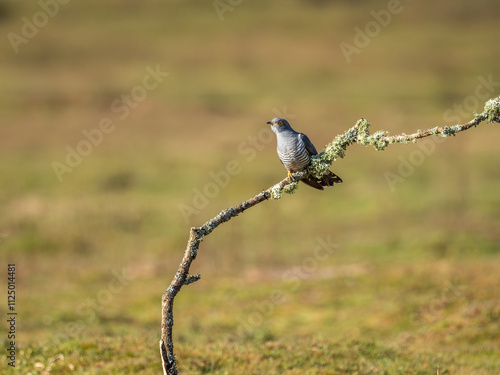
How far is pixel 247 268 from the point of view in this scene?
36.9 metres

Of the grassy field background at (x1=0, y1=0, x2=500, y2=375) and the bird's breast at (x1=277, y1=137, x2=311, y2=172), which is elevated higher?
the grassy field background at (x1=0, y1=0, x2=500, y2=375)

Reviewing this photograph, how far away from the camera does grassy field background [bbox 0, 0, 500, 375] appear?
1869cm

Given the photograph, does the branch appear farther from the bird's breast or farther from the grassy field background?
the grassy field background

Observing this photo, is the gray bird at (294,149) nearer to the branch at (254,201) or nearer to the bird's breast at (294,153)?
the bird's breast at (294,153)

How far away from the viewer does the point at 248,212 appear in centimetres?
5397

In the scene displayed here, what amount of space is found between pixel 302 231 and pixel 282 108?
49856 millimetres

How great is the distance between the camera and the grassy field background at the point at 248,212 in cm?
1869

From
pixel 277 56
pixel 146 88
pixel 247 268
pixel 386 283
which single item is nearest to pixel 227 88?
pixel 146 88

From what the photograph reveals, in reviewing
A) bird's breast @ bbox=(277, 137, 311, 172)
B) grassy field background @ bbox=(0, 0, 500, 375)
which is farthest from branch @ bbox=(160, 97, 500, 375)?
grassy field background @ bbox=(0, 0, 500, 375)

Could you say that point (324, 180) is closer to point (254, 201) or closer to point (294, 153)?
point (294, 153)

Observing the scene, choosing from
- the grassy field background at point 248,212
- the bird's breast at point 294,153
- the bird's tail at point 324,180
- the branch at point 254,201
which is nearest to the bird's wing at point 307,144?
the bird's breast at point 294,153

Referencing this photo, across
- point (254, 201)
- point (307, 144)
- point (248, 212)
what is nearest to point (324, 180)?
point (307, 144)

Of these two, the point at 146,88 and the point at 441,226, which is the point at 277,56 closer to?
the point at 146,88

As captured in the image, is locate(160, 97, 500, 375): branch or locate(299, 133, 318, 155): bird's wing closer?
locate(160, 97, 500, 375): branch
